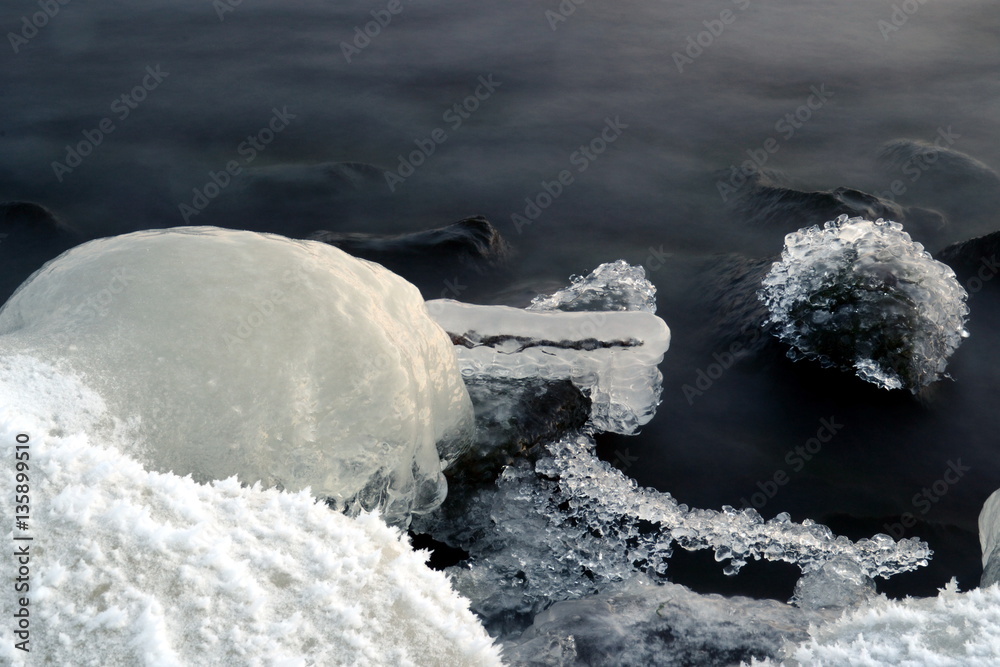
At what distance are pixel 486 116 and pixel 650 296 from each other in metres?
3.20

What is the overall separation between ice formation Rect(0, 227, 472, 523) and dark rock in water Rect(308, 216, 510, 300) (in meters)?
2.33

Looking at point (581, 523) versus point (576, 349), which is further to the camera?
point (576, 349)

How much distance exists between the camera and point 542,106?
7691 mm

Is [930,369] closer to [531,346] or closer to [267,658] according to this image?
[531,346]

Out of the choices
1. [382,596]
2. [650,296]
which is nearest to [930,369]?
[650,296]

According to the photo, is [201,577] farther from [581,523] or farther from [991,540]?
[991,540]

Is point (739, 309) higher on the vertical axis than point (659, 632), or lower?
lower

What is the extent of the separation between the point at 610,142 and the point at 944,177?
8.88ft

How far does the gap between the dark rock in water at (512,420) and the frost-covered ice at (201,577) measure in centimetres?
156

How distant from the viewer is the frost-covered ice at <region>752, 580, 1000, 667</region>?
6.28 ft

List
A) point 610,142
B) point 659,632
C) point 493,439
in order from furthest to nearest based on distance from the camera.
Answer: point 610,142
point 493,439
point 659,632

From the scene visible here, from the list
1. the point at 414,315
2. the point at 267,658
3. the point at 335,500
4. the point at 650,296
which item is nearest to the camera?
the point at 267,658

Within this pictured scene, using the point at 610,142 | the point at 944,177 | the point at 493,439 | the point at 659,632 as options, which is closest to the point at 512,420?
the point at 493,439

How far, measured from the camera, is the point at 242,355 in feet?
8.52
